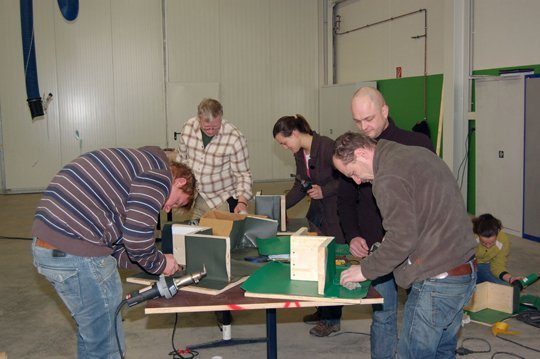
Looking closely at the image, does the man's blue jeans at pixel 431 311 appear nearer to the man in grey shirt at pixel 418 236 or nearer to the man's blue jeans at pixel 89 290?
the man in grey shirt at pixel 418 236

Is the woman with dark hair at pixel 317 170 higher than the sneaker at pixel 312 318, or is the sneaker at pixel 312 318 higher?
the woman with dark hair at pixel 317 170

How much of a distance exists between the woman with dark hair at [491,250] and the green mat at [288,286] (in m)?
1.77

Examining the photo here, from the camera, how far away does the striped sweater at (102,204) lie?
6.40 feet

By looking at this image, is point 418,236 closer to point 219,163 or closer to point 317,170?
point 317,170

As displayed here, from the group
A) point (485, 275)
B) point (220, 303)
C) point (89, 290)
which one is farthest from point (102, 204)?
point (485, 275)

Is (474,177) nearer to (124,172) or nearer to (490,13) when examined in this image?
(490,13)

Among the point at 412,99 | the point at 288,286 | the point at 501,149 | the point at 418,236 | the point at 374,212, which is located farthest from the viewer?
the point at 412,99

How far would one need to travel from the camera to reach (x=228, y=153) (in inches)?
142

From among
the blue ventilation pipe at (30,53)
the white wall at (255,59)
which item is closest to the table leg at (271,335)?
the blue ventilation pipe at (30,53)

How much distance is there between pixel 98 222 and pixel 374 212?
131cm

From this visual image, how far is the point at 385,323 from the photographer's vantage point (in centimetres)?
262

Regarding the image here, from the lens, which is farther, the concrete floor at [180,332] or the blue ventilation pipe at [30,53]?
the blue ventilation pipe at [30,53]

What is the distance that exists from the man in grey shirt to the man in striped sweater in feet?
2.17

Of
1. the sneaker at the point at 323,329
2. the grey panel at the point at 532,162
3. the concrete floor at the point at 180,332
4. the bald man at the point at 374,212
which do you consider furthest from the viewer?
the grey panel at the point at 532,162
